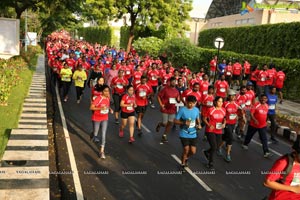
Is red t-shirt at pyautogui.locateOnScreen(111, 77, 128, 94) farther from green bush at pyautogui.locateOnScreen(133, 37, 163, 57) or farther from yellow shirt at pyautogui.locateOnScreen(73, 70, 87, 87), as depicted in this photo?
green bush at pyautogui.locateOnScreen(133, 37, 163, 57)

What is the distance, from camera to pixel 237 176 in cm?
800

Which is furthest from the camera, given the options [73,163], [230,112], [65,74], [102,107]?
[65,74]

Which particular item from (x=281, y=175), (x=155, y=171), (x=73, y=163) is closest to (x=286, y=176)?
(x=281, y=175)

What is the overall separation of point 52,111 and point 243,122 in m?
6.49

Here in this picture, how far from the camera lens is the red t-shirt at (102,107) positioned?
8.70 m

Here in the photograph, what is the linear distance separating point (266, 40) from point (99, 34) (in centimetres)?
4661

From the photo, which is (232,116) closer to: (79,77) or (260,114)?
(260,114)

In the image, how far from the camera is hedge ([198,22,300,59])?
20944 mm

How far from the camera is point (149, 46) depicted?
34.1m

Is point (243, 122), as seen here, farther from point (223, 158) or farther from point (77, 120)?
point (77, 120)

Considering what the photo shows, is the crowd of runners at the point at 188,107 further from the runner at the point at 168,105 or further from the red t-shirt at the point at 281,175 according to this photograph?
the red t-shirt at the point at 281,175

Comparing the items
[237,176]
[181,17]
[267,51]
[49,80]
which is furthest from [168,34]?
[237,176]

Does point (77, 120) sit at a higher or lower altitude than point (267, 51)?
lower

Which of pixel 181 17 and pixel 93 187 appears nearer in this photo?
pixel 93 187
